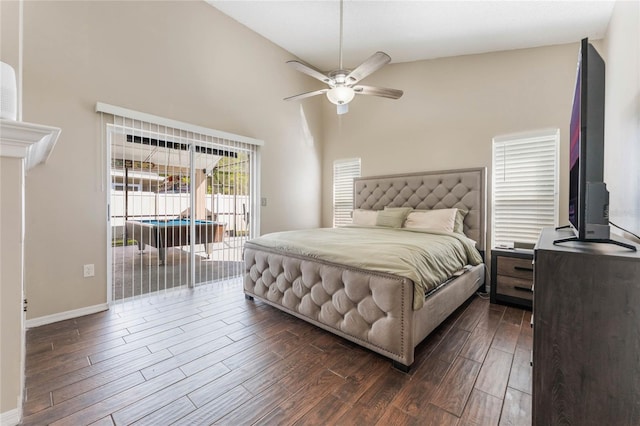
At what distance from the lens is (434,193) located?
393 cm

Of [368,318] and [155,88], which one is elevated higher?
[155,88]

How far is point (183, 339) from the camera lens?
2.20 metres

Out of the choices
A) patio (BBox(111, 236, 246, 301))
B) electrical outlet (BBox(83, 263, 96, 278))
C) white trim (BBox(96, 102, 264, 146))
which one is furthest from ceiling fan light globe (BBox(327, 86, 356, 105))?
electrical outlet (BBox(83, 263, 96, 278))

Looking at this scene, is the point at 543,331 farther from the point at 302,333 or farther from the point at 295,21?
the point at 295,21

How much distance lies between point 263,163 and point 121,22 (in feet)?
7.37

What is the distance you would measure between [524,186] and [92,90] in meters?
4.92

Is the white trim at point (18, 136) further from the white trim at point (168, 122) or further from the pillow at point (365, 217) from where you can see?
the pillow at point (365, 217)

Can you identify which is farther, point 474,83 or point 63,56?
point 474,83

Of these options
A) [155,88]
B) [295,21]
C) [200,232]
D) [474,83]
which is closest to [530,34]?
[474,83]

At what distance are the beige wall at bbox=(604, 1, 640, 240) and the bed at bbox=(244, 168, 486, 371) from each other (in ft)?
4.04

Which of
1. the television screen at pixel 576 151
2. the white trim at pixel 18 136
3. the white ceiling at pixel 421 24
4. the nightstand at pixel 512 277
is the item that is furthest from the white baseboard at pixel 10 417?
the white ceiling at pixel 421 24

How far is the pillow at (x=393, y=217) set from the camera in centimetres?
380

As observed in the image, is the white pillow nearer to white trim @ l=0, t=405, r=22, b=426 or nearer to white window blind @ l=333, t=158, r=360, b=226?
white window blind @ l=333, t=158, r=360, b=226

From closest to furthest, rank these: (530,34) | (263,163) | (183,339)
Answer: (183,339) < (530,34) < (263,163)
